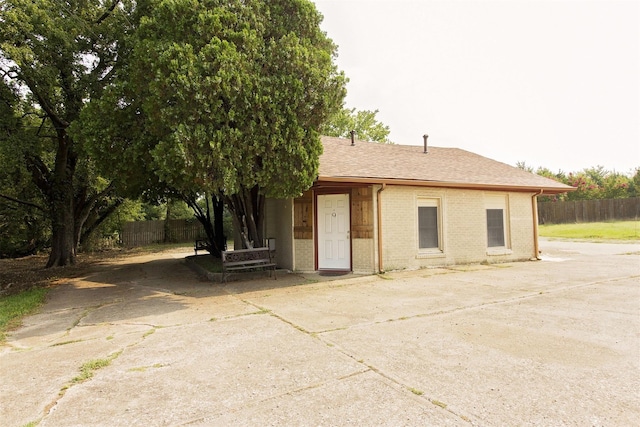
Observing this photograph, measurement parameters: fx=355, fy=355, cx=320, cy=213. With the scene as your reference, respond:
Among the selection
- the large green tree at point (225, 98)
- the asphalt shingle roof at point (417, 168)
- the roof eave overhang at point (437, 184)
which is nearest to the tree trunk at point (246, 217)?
the large green tree at point (225, 98)

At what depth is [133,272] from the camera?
39.1 ft

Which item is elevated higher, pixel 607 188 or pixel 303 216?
pixel 607 188

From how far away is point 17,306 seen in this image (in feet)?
23.2

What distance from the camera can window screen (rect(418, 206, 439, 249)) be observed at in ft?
36.7

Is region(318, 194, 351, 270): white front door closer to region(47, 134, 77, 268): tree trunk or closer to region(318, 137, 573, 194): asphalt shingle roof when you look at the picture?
region(318, 137, 573, 194): asphalt shingle roof

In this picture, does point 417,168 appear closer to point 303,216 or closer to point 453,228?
point 453,228

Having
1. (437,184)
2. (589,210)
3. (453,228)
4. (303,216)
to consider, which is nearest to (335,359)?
(303,216)

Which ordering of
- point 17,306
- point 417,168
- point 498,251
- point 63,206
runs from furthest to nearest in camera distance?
point 63,206
point 498,251
point 417,168
point 17,306

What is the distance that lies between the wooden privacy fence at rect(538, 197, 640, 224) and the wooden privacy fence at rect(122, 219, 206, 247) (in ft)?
103

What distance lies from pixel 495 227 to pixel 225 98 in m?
10.2

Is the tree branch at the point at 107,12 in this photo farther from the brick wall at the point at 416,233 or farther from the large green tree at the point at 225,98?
the brick wall at the point at 416,233

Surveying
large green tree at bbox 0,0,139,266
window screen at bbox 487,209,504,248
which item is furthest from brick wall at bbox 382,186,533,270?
large green tree at bbox 0,0,139,266

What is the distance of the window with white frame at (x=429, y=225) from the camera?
36.7 feet

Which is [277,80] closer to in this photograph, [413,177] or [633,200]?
[413,177]
